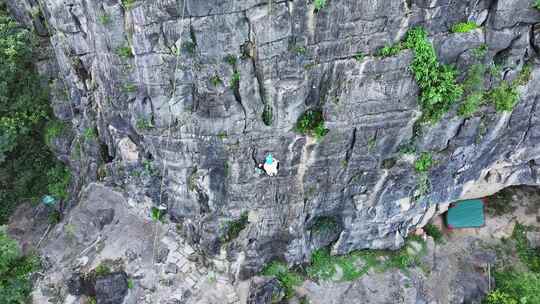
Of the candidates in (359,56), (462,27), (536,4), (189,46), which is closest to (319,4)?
(359,56)

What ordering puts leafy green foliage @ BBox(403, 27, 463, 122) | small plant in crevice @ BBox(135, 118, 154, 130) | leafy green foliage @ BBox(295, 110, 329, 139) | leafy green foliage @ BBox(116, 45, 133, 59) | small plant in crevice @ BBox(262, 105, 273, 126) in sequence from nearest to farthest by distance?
leafy green foliage @ BBox(403, 27, 463, 122) → leafy green foliage @ BBox(116, 45, 133, 59) → small plant in crevice @ BBox(262, 105, 273, 126) → leafy green foliage @ BBox(295, 110, 329, 139) → small plant in crevice @ BBox(135, 118, 154, 130)

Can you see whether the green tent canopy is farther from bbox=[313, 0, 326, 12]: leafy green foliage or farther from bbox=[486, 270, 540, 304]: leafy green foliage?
bbox=[313, 0, 326, 12]: leafy green foliage

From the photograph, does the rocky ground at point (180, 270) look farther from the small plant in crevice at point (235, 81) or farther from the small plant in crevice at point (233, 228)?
the small plant in crevice at point (235, 81)

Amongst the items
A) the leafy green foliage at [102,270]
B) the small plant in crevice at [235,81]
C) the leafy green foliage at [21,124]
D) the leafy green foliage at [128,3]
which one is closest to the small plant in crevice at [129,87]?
the leafy green foliage at [128,3]

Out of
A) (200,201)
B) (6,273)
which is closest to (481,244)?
(200,201)

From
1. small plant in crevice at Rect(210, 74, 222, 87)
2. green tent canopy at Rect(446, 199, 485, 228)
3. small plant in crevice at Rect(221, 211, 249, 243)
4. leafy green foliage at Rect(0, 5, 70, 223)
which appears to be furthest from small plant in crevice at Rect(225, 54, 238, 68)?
green tent canopy at Rect(446, 199, 485, 228)

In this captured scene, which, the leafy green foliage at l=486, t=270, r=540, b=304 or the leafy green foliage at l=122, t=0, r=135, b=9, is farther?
the leafy green foliage at l=486, t=270, r=540, b=304
